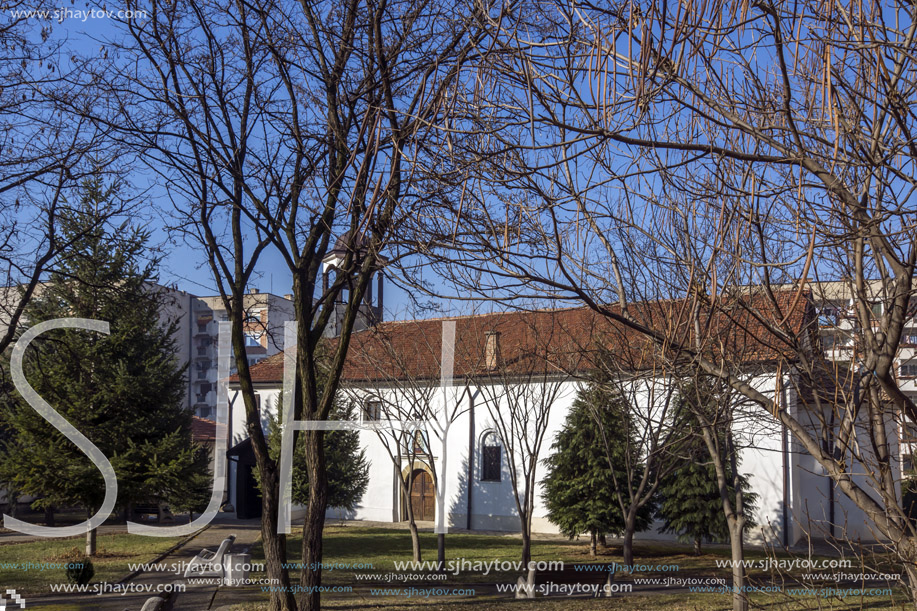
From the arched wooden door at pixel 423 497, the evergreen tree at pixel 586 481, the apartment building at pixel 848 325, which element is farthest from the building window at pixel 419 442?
the apartment building at pixel 848 325

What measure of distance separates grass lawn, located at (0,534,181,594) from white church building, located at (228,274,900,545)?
5.91 meters

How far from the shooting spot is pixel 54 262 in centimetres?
1089

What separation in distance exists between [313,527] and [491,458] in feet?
61.9

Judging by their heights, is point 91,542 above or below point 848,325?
below

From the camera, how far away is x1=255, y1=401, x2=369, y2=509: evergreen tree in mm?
25305

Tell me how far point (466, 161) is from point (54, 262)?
9.65m

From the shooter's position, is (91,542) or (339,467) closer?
(91,542)

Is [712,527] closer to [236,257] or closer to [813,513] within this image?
[813,513]

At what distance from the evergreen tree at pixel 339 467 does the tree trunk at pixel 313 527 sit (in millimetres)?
16156

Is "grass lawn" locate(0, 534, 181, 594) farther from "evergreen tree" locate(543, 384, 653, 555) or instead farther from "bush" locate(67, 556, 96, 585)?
"evergreen tree" locate(543, 384, 653, 555)

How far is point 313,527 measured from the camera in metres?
8.78

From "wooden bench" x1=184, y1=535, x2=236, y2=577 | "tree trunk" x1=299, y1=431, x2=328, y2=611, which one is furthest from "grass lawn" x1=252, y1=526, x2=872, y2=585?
"tree trunk" x1=299, y1=431, x2=328, y2=611

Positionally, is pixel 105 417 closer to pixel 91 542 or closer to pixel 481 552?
pixel 91 542

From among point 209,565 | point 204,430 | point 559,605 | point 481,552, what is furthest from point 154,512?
point 559,605
